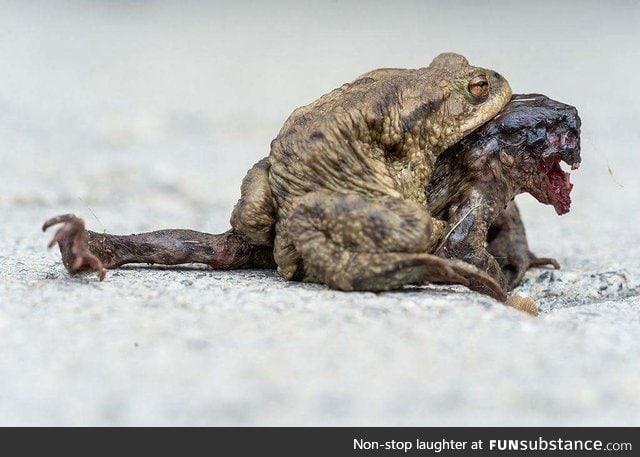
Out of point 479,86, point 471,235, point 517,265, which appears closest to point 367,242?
point 471,235

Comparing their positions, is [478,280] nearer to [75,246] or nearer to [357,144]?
[357,144]

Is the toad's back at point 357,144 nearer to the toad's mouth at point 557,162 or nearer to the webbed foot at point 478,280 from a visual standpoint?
the webbed foot at point 478,280

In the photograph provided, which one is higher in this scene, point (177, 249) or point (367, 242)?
point (367, 242)

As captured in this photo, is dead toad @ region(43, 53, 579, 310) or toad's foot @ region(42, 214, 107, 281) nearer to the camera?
dead toad @ region(43, 53, 579, 310)

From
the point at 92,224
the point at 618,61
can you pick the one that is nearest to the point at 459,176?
the point at 92,224

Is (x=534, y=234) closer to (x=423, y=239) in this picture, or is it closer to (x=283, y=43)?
(x=423, y=239)

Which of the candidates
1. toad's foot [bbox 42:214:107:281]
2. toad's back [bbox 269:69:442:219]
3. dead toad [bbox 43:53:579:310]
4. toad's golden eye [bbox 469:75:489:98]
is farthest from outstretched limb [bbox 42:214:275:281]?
toad's golden eye [bbox 469:75:489:98]
